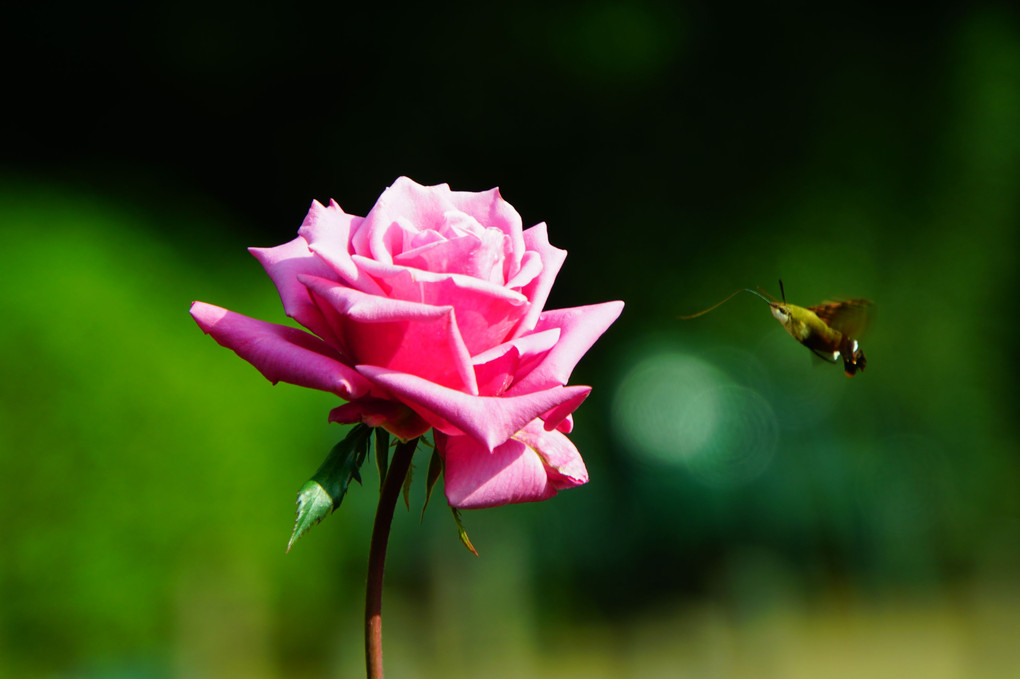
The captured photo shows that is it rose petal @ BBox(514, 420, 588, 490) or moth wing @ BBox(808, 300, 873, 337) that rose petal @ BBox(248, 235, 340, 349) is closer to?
rose petal @ BBox(514, 420, 588, 490)

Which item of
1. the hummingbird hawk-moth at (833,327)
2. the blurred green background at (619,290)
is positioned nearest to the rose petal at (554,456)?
the hummingbird hawk-moth at (833,327)

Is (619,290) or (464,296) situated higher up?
(619,290)

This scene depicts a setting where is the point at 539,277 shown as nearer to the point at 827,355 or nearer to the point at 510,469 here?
the point at 510,469

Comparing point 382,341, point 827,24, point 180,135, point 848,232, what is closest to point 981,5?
point 827,24

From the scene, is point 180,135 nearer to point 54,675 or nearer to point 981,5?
point 54,675

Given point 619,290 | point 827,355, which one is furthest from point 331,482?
point 619,290

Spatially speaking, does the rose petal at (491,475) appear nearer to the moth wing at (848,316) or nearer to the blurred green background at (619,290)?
the moth wing at (848,316)
